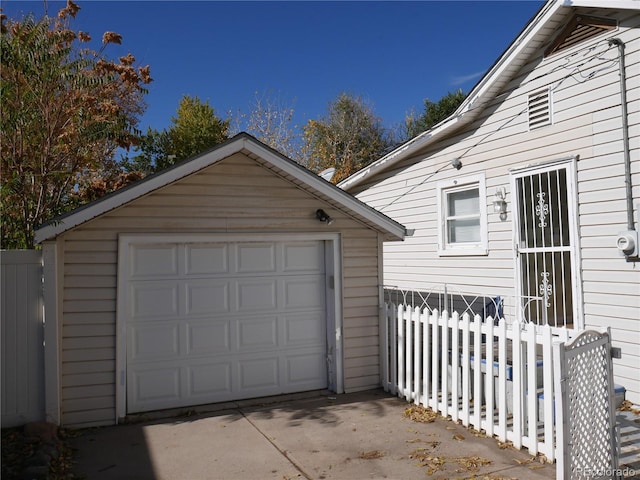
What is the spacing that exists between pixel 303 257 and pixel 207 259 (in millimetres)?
1338

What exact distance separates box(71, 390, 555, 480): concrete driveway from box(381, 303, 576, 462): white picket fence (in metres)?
0.20

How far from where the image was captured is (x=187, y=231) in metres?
6.45

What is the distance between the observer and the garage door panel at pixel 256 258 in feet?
22.6

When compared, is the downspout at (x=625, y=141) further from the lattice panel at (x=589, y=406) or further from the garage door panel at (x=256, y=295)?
the garage door panel at (x=256, y=295)

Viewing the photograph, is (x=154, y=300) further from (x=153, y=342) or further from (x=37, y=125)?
(x=37, y=125)

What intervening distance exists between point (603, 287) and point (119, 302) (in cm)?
601

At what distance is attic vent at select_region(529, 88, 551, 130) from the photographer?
749cm

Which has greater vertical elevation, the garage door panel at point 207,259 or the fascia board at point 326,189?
the fascia board at point 326,189

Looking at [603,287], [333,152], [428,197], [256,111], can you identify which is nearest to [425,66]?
[333,152]

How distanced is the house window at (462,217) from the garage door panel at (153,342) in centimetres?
515

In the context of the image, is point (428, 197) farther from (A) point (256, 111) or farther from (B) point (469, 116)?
(A) point (256, 111)

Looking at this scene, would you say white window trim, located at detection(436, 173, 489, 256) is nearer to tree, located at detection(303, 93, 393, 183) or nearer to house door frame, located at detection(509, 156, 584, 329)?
house door frame, located at detection(509, 156, 584, 329)

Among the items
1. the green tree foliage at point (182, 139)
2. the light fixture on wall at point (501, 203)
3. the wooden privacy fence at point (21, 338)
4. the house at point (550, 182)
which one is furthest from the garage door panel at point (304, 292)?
the green tree foliage at point (182, 139)

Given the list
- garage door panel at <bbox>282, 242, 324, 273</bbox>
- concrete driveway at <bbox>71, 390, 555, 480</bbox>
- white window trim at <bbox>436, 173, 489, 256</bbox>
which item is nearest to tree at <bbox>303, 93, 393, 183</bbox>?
white window trim at <bbox>436, 173, 489, 256</bbox>
